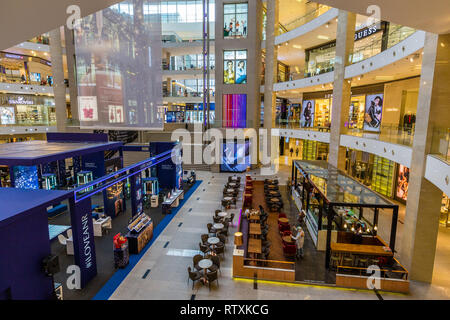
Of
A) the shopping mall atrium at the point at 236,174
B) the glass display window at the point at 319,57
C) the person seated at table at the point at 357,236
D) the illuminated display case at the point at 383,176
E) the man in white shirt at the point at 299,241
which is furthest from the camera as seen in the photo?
the glass display window at the point at 319,57

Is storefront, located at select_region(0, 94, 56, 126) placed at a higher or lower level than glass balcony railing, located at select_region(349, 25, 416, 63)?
lower

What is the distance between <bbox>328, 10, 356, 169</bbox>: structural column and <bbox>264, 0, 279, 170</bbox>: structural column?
7085 mm

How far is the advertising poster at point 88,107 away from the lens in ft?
31.6

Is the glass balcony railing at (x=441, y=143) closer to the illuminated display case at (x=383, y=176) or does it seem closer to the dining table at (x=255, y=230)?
the dining table at (x=255, y=230)

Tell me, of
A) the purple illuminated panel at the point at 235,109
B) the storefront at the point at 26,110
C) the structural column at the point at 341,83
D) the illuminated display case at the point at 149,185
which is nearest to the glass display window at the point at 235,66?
the purple illuminated panel at the point at 235,109

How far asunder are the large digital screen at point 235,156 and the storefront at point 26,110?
14890 mm

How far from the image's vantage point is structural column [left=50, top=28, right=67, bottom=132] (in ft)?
68.4

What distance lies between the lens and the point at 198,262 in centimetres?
759

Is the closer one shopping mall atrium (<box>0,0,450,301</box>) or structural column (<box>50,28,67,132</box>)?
shopping mall atrium (<box>0,0,450,301</box>)

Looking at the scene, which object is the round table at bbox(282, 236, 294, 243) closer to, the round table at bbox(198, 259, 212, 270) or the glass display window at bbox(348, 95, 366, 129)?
the round table at bbox(198, 259, 212, 270)

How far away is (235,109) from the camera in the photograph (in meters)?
21.3

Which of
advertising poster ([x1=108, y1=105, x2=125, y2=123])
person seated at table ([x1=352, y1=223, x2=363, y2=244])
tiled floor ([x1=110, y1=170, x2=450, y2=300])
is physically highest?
advertising poster ([x1=108, y1=105, x2=125, y2=123])

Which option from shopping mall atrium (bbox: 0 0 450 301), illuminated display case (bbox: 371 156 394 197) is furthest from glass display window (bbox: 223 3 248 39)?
illuminated display case (bbox: 371 156 394 197)
